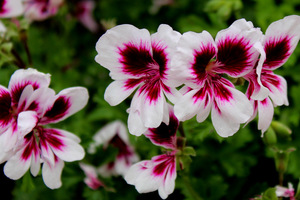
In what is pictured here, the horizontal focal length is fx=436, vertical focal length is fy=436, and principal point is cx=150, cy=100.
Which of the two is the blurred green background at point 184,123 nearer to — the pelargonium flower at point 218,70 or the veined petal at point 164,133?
the veined petal at point 164,133

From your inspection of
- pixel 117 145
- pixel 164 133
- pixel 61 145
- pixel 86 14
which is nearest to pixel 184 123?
pixel 164 133

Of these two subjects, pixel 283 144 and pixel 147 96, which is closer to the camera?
pixel 147 96

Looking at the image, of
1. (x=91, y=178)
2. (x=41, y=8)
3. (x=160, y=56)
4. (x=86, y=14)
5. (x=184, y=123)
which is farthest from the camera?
(x=86, y=14)

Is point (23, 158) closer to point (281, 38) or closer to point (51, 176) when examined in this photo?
point (51, 176)

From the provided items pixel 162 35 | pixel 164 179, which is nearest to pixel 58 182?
pixel 164 179

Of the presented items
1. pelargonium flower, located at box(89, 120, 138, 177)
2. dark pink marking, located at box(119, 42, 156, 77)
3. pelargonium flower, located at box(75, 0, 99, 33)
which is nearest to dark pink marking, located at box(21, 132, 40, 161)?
dark pink marking, located at box(119, 42, 156, 77)

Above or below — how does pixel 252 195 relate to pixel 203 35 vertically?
below

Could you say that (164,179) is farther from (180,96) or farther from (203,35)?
(203,35)

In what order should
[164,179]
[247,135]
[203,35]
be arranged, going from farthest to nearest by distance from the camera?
[247,135]
[164,179]
[203,35]
